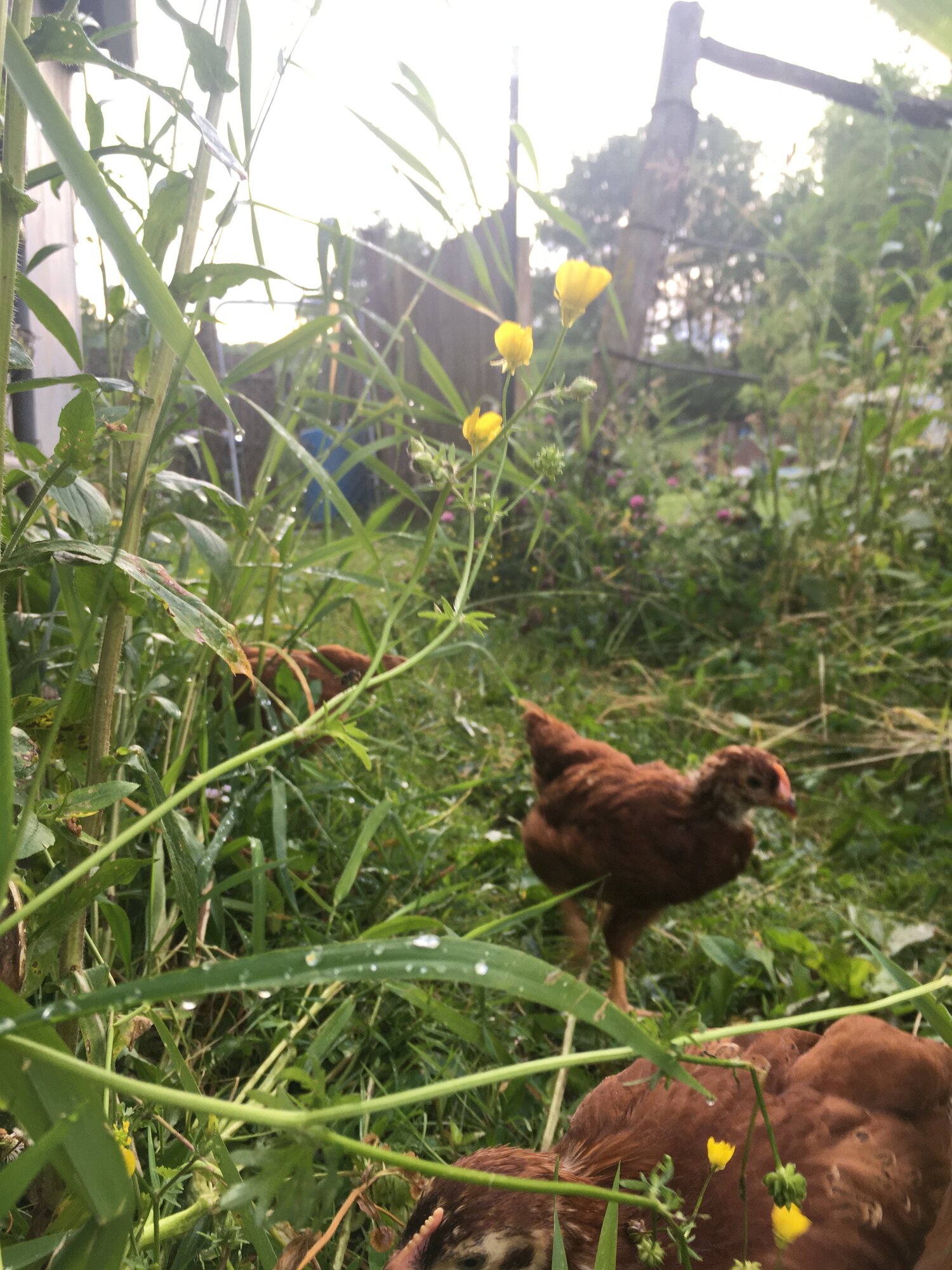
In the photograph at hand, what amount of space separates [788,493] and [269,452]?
272 centimetres

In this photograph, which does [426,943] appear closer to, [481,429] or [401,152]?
[481,429]

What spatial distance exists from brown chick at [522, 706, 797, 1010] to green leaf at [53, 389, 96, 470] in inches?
38.5

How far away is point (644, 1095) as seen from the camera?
746mm

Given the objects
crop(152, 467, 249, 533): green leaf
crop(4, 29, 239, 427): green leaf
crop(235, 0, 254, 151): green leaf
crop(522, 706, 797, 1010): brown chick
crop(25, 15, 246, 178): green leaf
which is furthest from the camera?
crop(522, 706, 797, 1010): brown chick

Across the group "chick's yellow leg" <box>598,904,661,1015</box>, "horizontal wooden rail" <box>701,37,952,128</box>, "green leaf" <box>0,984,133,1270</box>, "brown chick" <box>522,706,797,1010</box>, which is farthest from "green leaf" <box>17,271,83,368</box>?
→ "horizontal wooden rail" <box>701,37,952,128</box>

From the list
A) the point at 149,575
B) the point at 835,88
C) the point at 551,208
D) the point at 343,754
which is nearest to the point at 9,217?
the point at 149,575

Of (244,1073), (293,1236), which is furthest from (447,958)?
(244,1073)

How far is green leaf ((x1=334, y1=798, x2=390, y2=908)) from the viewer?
1.02m

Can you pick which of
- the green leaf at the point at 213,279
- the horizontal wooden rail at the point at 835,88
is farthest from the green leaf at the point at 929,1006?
the horizontal wooden rail at the point at 835,88

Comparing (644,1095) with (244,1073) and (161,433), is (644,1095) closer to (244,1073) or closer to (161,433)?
(244,1073)

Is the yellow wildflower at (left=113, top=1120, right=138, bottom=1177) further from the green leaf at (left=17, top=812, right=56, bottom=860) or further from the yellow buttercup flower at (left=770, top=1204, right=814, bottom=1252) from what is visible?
the yellow buttercup flower at (left=770, top=1204, right=814, bottom=1252)

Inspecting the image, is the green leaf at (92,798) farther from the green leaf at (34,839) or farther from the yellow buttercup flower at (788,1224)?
the yellow buttercup flower at (788,1224)

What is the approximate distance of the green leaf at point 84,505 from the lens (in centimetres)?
61

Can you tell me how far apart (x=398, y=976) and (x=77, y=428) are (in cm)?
42
